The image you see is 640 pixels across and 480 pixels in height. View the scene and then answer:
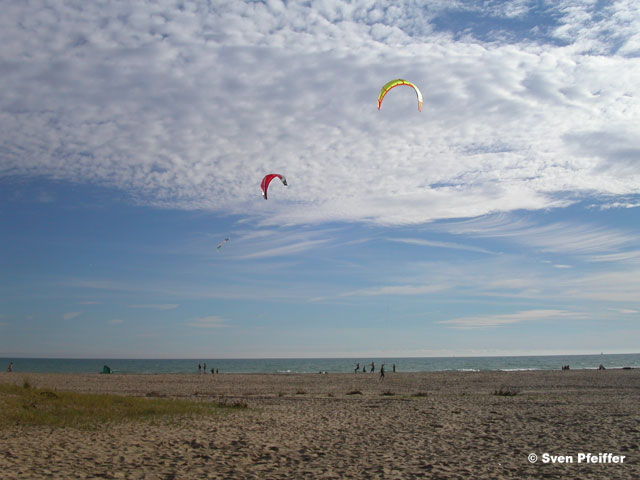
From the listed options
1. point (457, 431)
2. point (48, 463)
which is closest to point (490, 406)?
point (457, 431)

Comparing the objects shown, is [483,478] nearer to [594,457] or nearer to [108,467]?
[594,457]

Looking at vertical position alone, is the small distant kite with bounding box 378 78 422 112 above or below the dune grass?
above

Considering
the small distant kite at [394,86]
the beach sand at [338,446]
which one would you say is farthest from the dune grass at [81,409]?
the small distant kite at [394,86]

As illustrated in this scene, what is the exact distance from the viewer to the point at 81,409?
13969 millimetres

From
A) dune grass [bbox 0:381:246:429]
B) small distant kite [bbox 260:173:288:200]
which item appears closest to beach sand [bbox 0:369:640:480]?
dune grass [bbox 0:381:246:429]

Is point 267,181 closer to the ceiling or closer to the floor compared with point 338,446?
closer to the ceiling

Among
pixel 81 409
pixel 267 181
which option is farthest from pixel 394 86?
pixel 81 409

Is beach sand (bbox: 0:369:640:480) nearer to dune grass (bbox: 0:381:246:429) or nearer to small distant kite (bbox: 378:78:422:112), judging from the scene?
dune grass (bbox: 0:381:246:429)

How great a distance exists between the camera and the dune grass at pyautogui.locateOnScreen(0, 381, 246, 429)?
1241 cm

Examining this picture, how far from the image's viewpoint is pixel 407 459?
29.9 feet

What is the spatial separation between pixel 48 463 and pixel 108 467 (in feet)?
3.55

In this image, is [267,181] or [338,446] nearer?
[338,446]

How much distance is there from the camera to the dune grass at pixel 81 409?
12406 millimetres

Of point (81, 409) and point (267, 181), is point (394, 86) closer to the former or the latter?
point (267, 181)
